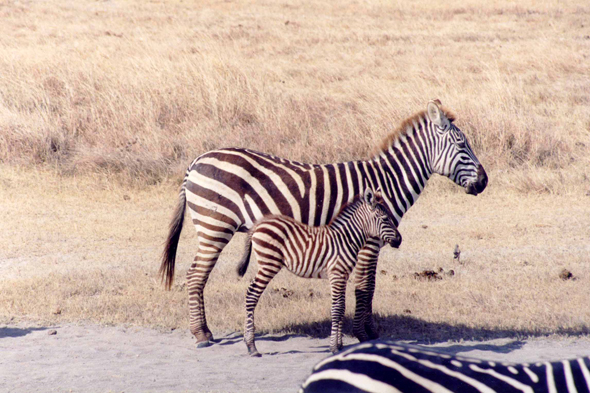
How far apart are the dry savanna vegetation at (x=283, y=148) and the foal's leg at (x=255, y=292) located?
687mm

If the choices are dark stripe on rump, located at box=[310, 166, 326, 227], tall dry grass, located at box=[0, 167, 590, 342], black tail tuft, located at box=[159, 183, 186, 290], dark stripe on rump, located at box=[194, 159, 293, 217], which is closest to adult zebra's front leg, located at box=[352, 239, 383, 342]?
tall dry grass, located at box=[0, 167, 590, 342]

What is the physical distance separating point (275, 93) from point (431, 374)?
478 inches

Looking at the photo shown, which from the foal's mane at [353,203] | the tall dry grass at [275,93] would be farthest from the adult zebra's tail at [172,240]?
the tall dry grass at [275,93]

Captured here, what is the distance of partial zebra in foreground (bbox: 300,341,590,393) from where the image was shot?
2.06 metres

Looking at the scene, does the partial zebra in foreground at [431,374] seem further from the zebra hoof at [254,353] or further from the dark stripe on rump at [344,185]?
the dark stripe on rump at [344,185]

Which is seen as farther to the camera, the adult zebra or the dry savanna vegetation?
the dry savanna vegetation

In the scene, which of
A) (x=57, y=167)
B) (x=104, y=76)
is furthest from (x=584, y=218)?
(x=104, y=76)

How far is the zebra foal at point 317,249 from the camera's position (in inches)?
209

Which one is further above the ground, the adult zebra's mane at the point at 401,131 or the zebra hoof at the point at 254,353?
the adult zebra's mane at the point at 401,131

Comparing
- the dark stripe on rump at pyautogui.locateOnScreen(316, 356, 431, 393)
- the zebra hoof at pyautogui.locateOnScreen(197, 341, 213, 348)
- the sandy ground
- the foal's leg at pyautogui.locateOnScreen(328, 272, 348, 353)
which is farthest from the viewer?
the zebra hoof at pyautogui.locateOnScreen(197, 341, 213, 348)

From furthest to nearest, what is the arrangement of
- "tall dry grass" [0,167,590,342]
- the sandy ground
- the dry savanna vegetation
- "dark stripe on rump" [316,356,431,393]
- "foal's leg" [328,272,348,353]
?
1. the dry savanna vegetation
2. "tall dry grass" [0,167,590,342]
3. "foal's leg" [328,272,348,353]
4. the sandy ground
5. "dark stripe on rump" [316,356,431,393]

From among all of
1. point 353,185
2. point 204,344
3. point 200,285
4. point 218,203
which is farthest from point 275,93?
point 204,344

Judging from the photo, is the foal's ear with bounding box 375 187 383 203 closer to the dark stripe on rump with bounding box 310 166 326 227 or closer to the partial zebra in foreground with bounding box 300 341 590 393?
the dark stripe on rump with bounding box 310 166 326 227

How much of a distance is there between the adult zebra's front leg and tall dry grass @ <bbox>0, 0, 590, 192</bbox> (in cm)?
584
